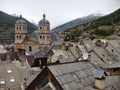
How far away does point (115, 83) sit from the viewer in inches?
1061

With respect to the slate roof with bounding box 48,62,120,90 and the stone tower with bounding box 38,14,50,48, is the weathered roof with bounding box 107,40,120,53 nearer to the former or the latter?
the stone tower with bounding box 38,14,50,48

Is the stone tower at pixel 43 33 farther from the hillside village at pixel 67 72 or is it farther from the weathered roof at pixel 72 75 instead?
the weathered roof at pixel 72 75

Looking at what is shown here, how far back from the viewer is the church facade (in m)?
81.2

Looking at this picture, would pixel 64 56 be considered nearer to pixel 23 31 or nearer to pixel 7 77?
pixel 7 77

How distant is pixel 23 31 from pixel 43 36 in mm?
7546

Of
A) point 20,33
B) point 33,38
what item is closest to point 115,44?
point 33,38

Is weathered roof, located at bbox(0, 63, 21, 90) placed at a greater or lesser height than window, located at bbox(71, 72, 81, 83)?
lesser

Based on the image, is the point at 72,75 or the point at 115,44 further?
the point at 115,44

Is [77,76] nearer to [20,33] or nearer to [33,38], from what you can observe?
[33,38]

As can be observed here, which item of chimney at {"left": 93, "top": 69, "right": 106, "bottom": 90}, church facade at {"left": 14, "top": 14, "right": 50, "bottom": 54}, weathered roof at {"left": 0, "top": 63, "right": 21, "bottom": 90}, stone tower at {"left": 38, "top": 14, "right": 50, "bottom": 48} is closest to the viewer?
chimney at {"left": 93, "top": 69, "right": 106, "bottom": 90}

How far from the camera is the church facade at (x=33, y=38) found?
8125cm

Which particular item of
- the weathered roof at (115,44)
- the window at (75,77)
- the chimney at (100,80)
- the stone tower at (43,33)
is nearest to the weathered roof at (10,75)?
the window at (75,77)

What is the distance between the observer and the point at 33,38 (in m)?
83.6

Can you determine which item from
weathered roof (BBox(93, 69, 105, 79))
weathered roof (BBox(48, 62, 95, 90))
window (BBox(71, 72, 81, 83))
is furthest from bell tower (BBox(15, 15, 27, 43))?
weathered roof (BBox(93, 69, 105, 79))
